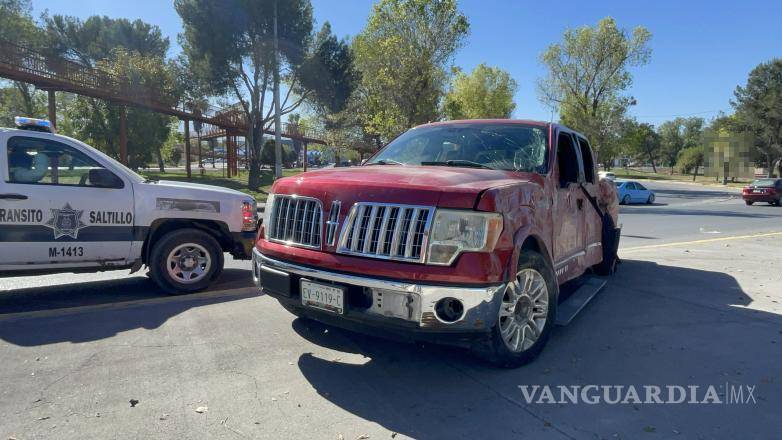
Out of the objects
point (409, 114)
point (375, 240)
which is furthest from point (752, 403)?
point (409, 114)

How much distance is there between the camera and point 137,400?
3.31 m

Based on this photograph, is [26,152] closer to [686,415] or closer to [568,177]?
[568,177]

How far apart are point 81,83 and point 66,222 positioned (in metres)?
22.3

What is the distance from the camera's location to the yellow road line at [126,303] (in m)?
5.02

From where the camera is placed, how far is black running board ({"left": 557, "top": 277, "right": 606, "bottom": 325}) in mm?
4662

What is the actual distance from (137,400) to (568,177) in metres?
4.00

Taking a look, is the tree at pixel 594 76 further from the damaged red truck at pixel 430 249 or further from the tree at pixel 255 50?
the damaged red truck at pixel 430 249

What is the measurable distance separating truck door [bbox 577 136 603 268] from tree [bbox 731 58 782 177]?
6245 centimetres

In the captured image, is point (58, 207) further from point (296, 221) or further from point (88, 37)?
point (88, 37)

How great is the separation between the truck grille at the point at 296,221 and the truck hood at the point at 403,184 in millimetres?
70

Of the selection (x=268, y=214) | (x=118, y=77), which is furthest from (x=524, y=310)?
(x=118, y=77)

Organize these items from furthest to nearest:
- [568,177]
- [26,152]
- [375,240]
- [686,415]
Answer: [26,152] → [568,177] → [375,240] → [686,415]

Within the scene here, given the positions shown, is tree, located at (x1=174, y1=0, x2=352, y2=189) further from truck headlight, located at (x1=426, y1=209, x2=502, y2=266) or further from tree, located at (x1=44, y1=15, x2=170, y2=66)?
truck headlight, located at (x1=426, y1=209, x2=502, y2=266)

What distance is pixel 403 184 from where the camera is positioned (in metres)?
3.47
